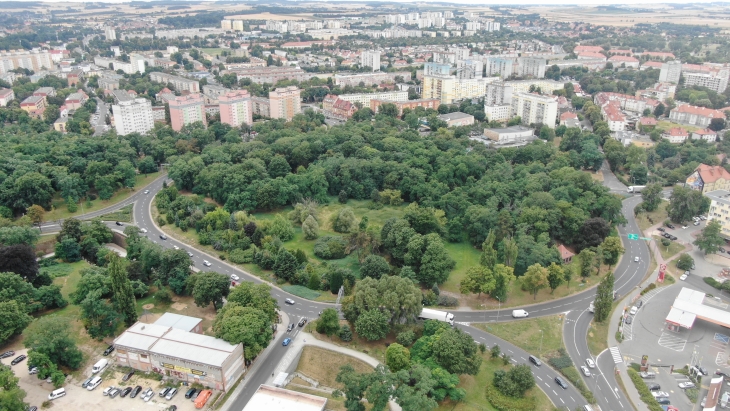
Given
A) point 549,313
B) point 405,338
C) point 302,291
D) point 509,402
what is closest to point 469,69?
point 549,313

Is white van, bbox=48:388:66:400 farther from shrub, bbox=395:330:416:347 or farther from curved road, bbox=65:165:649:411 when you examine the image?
shrub, bbox=395:330:416:347

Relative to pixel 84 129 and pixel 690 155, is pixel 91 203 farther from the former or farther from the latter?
pixel 690 155

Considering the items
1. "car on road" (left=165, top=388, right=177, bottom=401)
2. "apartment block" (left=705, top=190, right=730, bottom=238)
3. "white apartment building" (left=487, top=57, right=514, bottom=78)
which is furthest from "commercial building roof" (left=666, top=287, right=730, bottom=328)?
"white apartment building" (left=487, top=57, right=514, bottom=78)

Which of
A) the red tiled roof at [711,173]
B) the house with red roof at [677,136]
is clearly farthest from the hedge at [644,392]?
the house with red roof at [677,136]

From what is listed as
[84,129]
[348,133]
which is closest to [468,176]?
[348,133]

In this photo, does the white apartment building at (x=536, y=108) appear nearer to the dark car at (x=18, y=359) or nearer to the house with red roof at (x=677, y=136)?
the house with red roof at (x=677, y=136)

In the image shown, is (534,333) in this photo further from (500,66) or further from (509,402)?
(500,66)
